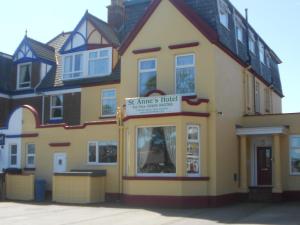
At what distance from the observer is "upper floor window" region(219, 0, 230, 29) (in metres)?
23.0

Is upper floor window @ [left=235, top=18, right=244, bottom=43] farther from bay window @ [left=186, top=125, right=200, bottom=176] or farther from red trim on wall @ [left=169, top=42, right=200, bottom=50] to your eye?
bay window @ [left=186, top=125, right=200, bottom=176]

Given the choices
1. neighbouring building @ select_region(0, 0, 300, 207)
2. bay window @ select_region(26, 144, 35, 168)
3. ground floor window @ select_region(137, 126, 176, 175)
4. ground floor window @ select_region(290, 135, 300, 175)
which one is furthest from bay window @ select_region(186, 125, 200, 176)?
bay window @ select_region(26, 144, 35, 168)

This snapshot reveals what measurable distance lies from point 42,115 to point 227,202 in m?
13.9

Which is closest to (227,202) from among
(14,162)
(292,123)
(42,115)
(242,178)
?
(242,178)

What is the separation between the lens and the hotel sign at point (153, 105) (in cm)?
1989

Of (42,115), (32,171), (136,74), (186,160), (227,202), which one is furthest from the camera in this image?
(42,115)

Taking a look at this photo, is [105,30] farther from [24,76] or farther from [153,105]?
[153,105]

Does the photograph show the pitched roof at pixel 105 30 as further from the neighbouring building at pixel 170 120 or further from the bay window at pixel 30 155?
the bay window at pixel 30 155

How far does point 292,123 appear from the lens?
23.1 meters

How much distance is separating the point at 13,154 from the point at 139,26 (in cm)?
981

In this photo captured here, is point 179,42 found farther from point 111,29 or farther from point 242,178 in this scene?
point 111,29

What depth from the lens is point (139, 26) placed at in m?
22.8

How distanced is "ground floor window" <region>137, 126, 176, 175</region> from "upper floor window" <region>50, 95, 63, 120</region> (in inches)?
395

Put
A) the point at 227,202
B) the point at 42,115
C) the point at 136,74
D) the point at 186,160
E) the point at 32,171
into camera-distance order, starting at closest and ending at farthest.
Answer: the point at 186,160, the point at 227,202, the point at 136,74, the point at 32,171, the point at 42,115
